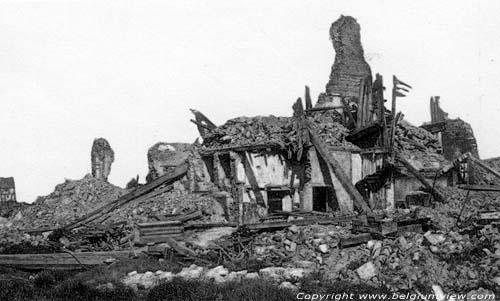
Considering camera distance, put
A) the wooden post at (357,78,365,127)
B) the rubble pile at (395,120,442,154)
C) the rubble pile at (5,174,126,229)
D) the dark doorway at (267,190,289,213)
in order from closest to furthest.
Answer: the dark doorway at (267,190,289,213), the rubble pile at (395,120,442,154), the wooden post at (357,78,365,127), the rubble pile at (5,174,126,229)

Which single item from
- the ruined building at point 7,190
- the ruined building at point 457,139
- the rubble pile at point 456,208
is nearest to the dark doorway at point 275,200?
the rubble pile at point 456,208

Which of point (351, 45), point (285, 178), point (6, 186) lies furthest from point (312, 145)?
point (6, 186)

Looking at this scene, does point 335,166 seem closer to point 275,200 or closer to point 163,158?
point 275,200

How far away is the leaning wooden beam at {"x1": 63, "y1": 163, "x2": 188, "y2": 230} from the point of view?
62.1ft

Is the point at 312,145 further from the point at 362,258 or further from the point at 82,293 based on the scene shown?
the point at 82,293

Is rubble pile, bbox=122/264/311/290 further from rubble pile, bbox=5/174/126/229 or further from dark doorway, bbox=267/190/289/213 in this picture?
rubble pile, bbox=5/174/126/229

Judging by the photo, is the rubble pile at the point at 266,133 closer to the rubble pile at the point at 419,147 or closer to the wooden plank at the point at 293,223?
the rubble pile at the point at 419,147

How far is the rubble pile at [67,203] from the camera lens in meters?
22.3

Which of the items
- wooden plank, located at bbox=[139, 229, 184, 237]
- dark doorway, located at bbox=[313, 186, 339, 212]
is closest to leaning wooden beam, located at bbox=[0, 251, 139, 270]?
wooden plank, located at bbox=[139, 229, 184, 237]

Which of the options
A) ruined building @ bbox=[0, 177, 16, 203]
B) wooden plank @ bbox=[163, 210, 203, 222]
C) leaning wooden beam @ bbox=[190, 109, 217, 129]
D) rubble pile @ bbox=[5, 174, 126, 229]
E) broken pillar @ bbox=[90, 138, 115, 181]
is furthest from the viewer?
ruined building @ bbox=[0, 177, 16, 203]

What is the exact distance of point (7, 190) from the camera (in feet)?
108

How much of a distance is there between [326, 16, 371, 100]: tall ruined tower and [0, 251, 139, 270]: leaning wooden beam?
75.2 feet

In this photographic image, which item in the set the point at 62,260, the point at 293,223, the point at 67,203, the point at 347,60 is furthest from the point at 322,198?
the point at 347,60

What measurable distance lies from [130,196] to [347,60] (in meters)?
19.0
